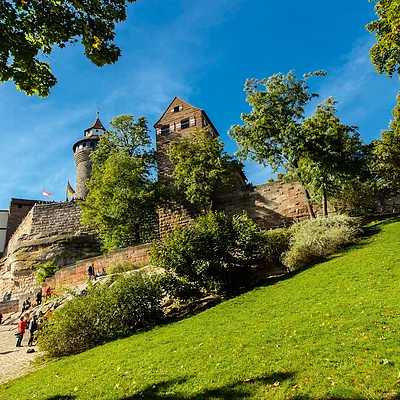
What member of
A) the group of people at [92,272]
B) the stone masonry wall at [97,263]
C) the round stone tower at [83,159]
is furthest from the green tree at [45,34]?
the round stone tower at [83,159]

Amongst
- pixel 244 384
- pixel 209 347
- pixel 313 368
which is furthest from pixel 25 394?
pixel 313 368

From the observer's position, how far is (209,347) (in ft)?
23.5

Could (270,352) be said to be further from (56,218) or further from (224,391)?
(56,218)

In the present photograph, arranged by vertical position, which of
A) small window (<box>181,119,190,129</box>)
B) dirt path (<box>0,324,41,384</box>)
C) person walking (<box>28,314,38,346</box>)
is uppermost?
small window (<box>181,119,190,129</box>)

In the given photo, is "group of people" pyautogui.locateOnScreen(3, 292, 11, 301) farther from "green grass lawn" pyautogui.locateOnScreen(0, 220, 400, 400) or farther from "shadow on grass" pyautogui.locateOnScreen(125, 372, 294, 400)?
"shadow on grass" pyautogui.locateOnScreen(125, 372, 294, 400)

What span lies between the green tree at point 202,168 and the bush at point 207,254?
9.25 m

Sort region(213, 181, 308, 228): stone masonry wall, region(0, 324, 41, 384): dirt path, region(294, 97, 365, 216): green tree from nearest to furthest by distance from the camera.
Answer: region(0, 324, 41, 384): dirt path → region(294, 97, 365, 216): green tree → region(213, 181, 308, 228): stone masonry wall

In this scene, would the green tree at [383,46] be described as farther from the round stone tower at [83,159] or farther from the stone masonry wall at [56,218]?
the round stone tower at [83,159]

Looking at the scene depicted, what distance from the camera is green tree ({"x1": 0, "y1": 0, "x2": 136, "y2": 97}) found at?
16.2 feet

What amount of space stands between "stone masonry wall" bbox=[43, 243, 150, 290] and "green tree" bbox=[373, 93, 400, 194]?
47.8ft

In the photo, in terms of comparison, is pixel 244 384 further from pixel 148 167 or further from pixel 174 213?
pixel 148 167

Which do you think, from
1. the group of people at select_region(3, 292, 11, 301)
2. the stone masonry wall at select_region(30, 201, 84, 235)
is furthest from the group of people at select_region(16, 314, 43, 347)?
the stone masonry wall at select_region(30, 201, 84, 235)

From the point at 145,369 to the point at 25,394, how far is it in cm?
264

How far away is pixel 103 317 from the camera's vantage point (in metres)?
11.1
